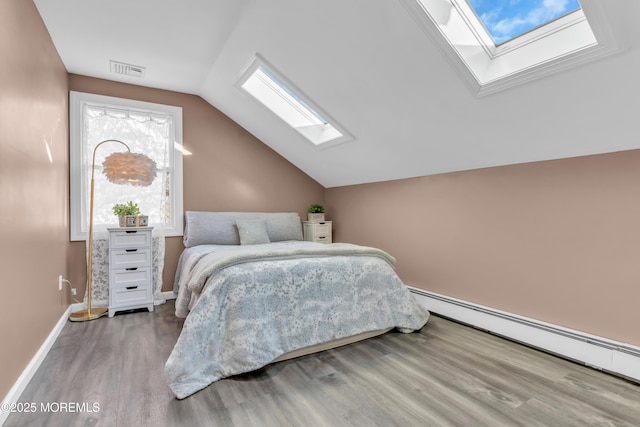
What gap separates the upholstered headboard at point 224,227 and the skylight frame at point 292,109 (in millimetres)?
1096

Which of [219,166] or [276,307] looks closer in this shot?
[276,307]

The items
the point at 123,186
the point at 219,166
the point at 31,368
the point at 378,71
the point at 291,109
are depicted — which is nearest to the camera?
the point at 31,368

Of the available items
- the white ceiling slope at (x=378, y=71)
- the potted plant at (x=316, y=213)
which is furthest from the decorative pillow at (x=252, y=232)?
the white ceiling slope at (x=378, y=71)

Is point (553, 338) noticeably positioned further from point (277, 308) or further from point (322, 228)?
point (322, 228)

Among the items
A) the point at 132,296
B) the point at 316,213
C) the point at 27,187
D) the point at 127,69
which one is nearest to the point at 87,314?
the point at 132,296

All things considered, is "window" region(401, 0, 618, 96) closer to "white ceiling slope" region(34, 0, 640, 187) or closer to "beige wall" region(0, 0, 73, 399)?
"white ceiling slope" region(34, 0, 640, 187)

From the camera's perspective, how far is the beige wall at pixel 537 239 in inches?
79.3

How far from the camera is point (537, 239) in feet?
7.94

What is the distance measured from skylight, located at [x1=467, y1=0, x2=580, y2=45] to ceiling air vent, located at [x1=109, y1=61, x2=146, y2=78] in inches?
121

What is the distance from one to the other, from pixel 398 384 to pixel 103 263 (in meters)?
3.13

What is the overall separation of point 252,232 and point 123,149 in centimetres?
168

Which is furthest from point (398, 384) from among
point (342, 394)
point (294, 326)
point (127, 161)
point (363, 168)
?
point (127, 161)

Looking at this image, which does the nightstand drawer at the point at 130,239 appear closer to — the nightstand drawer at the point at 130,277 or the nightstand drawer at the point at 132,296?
the nightstand drawer at the point at 130,277

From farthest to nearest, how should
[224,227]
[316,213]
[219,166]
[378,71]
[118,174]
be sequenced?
[316,213]
[219,166]
[224,227]
[118,174]
[378,71]
